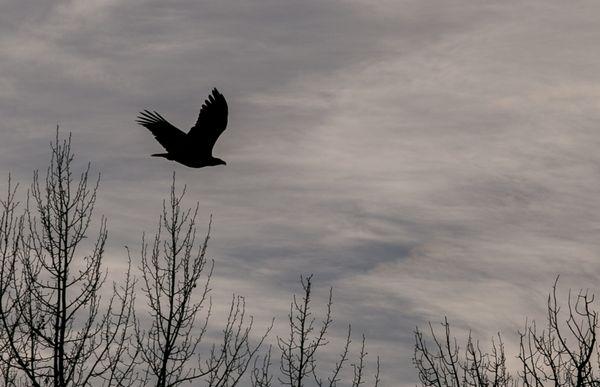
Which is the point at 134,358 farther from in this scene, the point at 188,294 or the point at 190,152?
the point at 190,152

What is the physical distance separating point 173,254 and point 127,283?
6.63ft

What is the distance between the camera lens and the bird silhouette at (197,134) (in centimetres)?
1761

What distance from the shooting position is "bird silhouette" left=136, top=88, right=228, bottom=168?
17609 millimetres

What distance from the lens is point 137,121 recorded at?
17.8 meters

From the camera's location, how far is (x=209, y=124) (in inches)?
712

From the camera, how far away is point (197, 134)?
1811 centimetres

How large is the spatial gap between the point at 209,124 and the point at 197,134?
286mm

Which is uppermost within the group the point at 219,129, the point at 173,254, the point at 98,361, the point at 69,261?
the point at 219,129

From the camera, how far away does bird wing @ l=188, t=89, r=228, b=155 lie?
18.1 metres

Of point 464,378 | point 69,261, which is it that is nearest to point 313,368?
point 464,378

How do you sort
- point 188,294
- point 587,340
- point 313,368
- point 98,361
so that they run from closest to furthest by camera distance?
point 587,340
point 98,361
point 188,294
point 313,368

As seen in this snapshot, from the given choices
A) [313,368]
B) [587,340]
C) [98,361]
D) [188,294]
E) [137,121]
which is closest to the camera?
[587,340]

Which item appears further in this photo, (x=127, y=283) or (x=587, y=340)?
(x=127, y=283)

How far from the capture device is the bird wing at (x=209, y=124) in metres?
18.1
